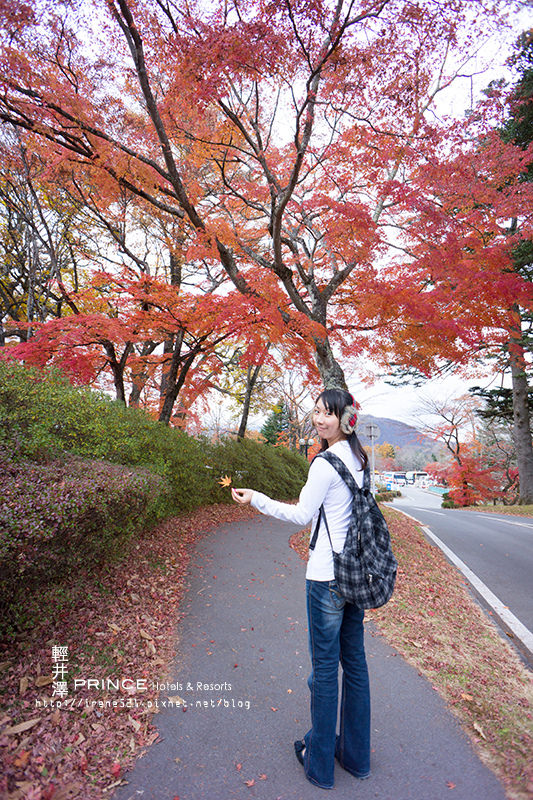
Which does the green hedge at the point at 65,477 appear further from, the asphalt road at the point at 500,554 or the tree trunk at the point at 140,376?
the tree trunk at the point at 140,376

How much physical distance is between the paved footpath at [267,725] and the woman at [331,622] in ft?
0.52

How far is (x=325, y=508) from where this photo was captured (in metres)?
2.17

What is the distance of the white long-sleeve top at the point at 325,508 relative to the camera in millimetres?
2090

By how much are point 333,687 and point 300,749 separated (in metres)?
0.60

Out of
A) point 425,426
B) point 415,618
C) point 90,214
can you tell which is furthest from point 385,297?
point 425,426

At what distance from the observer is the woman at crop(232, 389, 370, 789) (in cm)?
209

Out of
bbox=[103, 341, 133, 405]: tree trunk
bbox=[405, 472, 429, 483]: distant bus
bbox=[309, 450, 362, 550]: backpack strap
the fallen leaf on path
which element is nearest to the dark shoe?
bbox=[309, 450, 362, 550]: backpack strap

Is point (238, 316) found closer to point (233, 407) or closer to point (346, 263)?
point (346, 263)

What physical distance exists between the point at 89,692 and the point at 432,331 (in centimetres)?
810

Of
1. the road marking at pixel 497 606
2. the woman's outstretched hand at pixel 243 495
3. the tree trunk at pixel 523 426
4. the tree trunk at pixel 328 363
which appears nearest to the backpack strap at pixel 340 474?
the woman's outstretched hand at pixel 243 495

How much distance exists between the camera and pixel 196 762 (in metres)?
2.26

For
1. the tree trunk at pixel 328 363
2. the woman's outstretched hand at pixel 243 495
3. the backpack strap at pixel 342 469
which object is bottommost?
the woman's outstretched hand at pixel 243 495

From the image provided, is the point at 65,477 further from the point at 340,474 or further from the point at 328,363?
the point at 328,363

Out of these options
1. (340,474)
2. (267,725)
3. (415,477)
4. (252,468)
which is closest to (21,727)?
(267,725)
